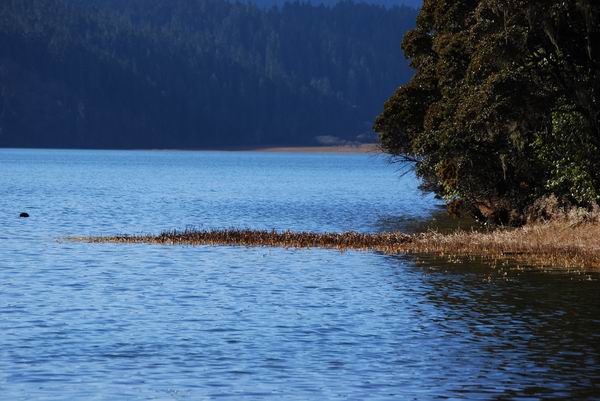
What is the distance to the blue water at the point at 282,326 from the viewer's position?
68.4 ft

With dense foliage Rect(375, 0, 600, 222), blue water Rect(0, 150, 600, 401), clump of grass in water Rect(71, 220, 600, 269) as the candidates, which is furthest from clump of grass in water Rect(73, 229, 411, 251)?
dense foliage Rect(375, 0, 600, 222)

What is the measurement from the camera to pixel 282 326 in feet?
89.1

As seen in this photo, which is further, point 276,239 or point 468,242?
point 276,239

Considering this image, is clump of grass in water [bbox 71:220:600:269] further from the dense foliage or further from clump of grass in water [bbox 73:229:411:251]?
the dense foliage

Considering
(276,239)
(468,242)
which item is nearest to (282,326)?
(468,242)

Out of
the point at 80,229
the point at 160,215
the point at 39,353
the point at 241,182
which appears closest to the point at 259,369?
the point at 39,353

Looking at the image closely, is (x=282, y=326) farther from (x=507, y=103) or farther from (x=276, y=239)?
(x=276, y=239)

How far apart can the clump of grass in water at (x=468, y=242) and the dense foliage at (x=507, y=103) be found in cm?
196

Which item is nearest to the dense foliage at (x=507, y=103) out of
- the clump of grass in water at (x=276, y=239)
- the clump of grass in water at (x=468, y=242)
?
the clump of grass in water at (x=468, y=242)

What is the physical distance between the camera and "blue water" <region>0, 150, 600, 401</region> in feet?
68.4

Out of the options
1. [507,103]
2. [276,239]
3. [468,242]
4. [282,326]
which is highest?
[507,103]

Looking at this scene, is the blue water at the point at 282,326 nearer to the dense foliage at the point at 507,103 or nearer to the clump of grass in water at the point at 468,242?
the clump of grass in water at the point at 468,242

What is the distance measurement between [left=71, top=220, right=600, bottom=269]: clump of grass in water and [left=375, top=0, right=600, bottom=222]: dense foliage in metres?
1.96

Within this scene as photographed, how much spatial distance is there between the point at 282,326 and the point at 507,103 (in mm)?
16418
